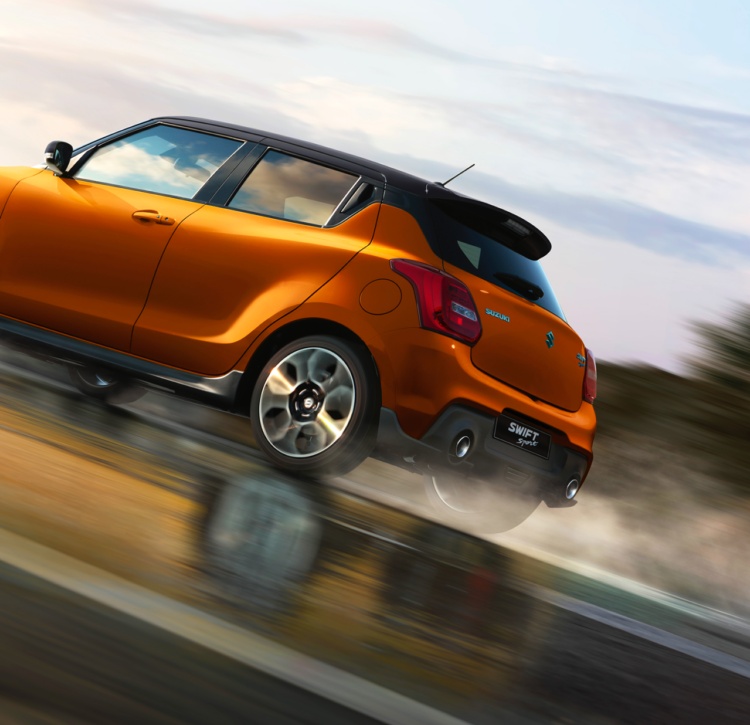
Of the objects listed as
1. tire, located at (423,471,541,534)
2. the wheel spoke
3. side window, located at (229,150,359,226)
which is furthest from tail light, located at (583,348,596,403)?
side window, located at (229,150,359,226)

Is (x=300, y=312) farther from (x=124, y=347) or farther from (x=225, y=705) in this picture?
(x=225, y=705)

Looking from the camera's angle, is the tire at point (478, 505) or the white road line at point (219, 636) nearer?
the white road line at point (219, 636)

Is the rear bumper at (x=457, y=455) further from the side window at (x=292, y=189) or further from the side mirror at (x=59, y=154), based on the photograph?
the side mirror at (x=59, y=154)

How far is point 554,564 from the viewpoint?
6156mm

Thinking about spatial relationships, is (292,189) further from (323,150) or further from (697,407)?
(697,407)

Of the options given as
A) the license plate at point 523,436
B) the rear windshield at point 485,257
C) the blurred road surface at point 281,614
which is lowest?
the blurred road surface at point 281,614

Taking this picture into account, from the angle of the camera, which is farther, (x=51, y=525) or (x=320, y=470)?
(x=320, y=470)

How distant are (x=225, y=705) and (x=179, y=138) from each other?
4.95 meters

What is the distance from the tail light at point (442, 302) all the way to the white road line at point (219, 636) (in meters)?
2.75

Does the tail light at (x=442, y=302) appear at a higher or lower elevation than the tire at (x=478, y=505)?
higher

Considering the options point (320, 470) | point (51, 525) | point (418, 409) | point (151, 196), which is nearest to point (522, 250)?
point (418, 409)

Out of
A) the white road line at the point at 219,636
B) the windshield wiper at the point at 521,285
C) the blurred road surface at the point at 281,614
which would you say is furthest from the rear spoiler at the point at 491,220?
the white road line at the point at 219,636

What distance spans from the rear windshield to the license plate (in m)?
0.69

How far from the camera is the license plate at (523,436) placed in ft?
19.0
